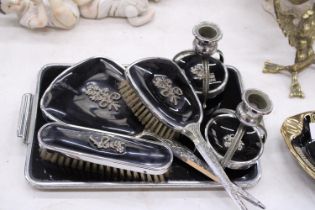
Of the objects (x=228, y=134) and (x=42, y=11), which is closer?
(x=228, y=134)

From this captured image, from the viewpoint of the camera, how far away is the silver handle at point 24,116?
463mm

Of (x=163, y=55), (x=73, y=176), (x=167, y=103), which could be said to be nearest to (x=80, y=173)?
(x=73, y=176)

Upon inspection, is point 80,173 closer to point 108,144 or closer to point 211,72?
point 108,144

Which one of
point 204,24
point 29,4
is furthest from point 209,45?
point 29,4

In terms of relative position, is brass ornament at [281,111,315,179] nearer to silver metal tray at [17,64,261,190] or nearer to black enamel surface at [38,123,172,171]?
silver metal tray at [17,64,261,190]

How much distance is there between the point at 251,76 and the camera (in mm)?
590

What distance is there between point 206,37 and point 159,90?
8 cm

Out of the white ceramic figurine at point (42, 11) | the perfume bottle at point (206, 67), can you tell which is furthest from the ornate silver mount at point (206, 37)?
the white ceramic figurine at point (42, 11)

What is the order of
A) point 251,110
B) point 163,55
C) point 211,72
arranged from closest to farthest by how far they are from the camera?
point 251,110 < point 211,72 < point 163,55

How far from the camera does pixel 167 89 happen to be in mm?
450

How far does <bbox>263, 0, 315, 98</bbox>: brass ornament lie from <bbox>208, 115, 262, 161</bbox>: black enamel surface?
16 centimetres

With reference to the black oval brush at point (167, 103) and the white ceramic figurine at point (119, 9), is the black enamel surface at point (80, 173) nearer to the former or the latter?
the black oval brush at point (167, 103)

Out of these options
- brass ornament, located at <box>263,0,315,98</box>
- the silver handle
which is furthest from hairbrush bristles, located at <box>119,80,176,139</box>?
brass ornament, located at <box>263,0,315,98</box>

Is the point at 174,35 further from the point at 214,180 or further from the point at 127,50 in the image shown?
the point at 214,180
